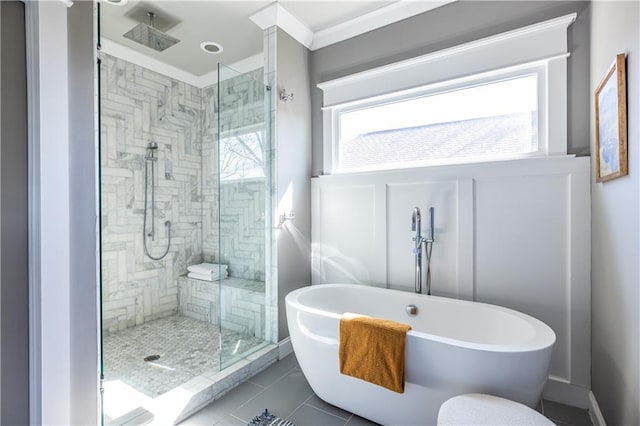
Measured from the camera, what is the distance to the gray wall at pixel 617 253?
1230 millimetres

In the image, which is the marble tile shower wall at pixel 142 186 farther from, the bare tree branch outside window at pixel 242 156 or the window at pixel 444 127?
the window at pixel 444 127

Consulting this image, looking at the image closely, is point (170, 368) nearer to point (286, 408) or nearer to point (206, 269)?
point (286, 408)

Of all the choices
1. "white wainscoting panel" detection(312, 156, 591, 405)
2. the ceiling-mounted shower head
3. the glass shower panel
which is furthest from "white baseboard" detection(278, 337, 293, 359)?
the ceiling-mounted shower head

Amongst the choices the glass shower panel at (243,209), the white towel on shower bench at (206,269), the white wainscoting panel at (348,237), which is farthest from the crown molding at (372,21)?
the white towel on shower bench at (206,269)

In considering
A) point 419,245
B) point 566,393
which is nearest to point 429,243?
point 419,245

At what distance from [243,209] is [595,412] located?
2.64 metres

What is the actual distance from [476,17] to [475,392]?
8.04 ft

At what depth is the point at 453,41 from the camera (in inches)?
91.0

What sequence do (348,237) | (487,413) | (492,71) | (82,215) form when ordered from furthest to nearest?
(348,237), (492,71), (82,215), (487,413)

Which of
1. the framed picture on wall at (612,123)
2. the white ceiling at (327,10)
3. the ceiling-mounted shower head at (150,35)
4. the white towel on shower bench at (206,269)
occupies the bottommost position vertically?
the white towel on shower bench at (206,269)

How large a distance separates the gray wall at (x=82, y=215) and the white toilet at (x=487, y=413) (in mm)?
1591

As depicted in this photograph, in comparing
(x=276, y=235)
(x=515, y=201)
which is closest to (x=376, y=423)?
(x=276, y=235)

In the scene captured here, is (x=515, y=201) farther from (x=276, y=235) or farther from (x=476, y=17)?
(x=276, y=235)

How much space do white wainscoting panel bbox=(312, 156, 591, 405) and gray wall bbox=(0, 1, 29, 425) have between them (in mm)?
2099
